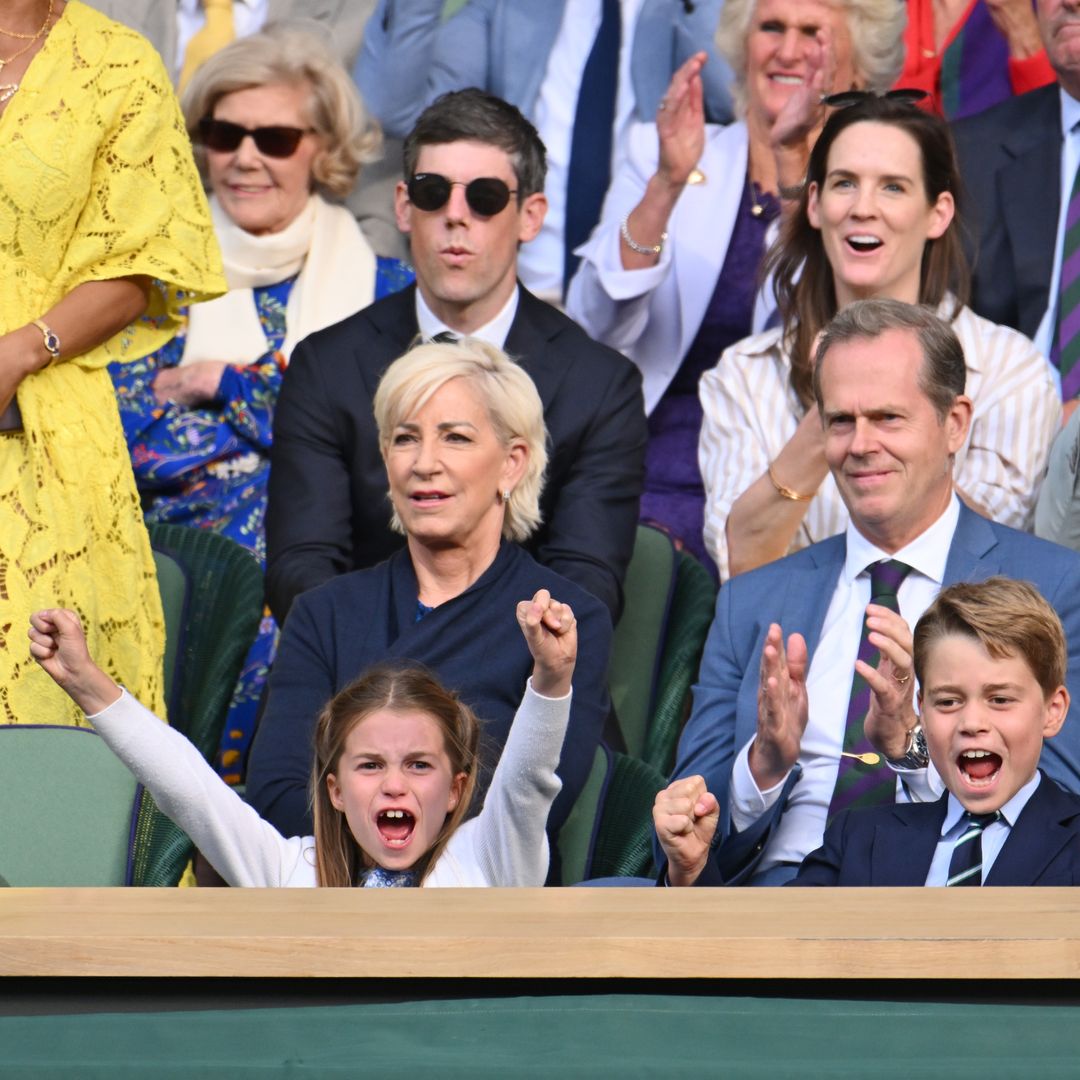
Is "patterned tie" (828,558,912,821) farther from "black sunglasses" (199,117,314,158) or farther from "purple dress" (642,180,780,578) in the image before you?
"black sunglasses" (199,117,314,158)

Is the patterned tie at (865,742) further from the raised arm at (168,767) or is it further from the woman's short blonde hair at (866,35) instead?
the woman's short blonde hair at (866,35)

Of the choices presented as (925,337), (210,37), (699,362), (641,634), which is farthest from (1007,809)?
(210,37)

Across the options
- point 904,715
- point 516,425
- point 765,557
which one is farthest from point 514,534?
point 904,715

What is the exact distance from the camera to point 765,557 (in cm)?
389

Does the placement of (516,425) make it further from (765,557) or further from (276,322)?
(276,322)

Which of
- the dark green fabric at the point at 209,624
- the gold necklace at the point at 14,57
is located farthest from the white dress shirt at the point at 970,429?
the gold necklace at the point at 14,57

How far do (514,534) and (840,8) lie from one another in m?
1.63

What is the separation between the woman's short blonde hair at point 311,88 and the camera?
15.4 ft

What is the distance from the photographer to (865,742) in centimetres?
324

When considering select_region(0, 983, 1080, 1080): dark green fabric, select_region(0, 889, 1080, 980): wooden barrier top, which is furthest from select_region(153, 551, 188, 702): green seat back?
select_region(0, 983, 1080, 1080): dark green fabric

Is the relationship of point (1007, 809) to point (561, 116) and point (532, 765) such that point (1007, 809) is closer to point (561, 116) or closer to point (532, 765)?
point (532, 765)

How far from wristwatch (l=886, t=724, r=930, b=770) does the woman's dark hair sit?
117cm

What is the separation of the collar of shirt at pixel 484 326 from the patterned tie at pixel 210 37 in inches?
45.4

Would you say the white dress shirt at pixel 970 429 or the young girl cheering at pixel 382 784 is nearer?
the young girl cheering at pixel 382 784
